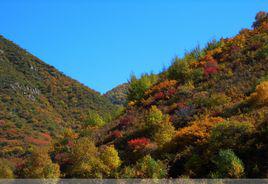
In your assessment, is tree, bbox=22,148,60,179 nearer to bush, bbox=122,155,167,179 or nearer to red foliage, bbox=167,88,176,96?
bush, bbox=122,155,167,179

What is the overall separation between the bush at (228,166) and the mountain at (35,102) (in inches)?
1309

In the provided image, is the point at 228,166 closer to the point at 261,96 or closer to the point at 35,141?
the point at 261,96

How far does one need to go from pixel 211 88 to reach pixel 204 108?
4.67 m

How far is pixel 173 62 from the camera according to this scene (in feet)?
120

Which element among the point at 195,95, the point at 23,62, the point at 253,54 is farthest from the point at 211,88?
the point at 23,62

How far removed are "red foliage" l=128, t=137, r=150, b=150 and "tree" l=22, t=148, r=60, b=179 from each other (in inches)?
183

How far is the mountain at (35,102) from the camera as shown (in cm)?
5488

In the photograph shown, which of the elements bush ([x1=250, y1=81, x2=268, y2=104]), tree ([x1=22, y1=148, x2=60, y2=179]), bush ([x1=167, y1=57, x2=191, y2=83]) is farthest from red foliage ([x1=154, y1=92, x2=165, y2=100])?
tree ([x1=22, y1=148, x2=60, y2=179])

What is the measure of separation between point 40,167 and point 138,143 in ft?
18.3

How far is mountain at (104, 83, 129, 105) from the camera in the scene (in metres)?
97.9

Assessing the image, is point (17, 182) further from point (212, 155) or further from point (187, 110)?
point (187, 110)

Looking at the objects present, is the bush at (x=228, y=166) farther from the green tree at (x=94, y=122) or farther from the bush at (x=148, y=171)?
the green tree at (x=94, y=122)

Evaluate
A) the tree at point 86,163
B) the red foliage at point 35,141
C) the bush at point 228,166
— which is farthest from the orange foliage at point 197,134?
the red foliage at point 35,141

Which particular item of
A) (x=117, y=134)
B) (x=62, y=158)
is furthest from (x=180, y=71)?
(x=62, y=158)
